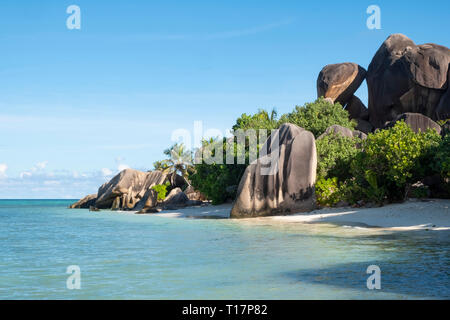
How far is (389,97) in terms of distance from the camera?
40.2 metres

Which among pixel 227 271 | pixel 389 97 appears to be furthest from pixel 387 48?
pixel 227 271

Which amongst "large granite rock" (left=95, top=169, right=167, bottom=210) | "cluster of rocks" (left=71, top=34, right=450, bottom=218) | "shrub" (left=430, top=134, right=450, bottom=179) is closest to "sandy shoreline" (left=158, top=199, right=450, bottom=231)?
"shrub" (left=430, top=134, right=450, bottom=179)

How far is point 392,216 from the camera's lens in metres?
20.8

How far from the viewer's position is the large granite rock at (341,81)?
149 ft

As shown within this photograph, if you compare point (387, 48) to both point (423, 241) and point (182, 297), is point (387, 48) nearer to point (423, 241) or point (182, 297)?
point (423, 241)

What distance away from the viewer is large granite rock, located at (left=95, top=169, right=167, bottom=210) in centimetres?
5188

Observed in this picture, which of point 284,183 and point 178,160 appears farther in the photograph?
point 178,160

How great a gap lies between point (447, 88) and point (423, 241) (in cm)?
2691

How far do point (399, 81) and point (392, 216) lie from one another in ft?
71.7

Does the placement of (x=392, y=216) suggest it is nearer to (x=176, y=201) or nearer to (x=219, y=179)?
(x=219, y=179)

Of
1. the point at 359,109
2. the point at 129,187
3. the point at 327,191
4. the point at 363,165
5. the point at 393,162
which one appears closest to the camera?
the point at 393,162

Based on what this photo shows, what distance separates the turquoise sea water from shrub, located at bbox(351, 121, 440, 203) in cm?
558

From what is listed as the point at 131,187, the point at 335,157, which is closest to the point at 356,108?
the point at 335,157

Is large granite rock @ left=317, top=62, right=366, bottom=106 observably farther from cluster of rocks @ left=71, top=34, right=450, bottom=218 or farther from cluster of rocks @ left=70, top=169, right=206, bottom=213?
cluster of rocks @ left=70, top=169, right=206, bottom=213
